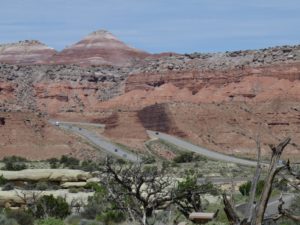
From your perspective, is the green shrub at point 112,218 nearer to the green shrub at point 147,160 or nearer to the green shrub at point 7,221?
the green shrub at point 147,160

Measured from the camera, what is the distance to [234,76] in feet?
458

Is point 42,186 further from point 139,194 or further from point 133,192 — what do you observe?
point 139,194

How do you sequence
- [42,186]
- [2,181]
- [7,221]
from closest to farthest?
1. [7,221]
2. [42,186]
3. [2,181]

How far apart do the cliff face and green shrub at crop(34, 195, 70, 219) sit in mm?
52308

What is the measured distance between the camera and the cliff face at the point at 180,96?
105m

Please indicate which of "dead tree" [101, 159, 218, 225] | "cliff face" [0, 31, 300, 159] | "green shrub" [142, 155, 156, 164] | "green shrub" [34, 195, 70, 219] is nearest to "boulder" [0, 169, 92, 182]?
"green shrub" [142, 155, 156, 164]

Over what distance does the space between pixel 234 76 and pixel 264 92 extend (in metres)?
18.2

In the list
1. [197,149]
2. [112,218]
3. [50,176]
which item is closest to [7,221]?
[112,218]

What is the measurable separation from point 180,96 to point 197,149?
144 ft

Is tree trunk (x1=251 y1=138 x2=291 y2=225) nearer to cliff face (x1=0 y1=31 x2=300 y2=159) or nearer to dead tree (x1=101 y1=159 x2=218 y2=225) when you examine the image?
dead tree (x1=101 y1=159 x2=218 y2=225)

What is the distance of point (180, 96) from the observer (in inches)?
5576

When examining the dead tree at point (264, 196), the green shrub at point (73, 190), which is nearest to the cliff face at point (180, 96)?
the green shrub at point (73, 190)

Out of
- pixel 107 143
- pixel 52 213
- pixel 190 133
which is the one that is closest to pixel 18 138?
pixel 107 143

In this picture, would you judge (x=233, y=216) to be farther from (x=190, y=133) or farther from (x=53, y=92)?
(x=53, y=92)
